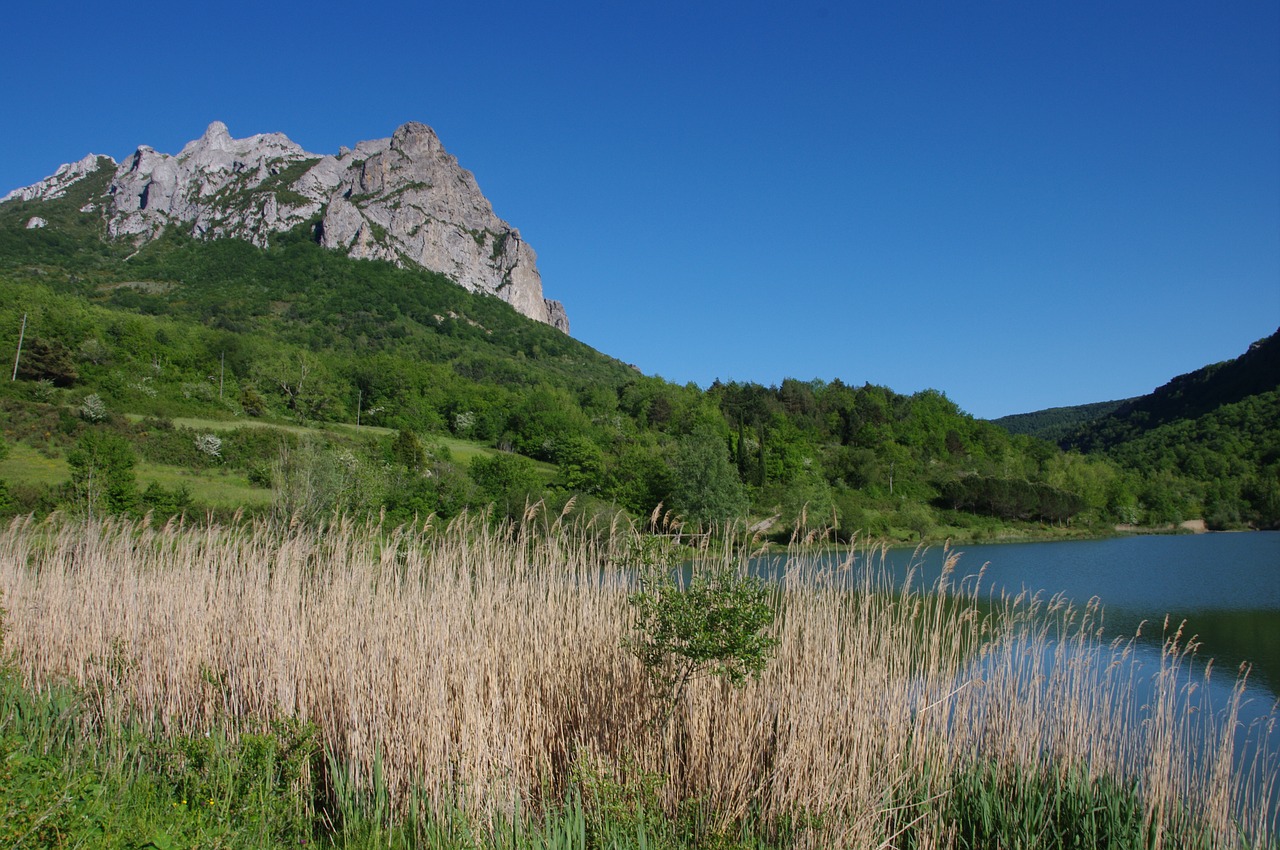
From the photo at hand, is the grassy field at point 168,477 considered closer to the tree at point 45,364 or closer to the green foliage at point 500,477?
the green foliage at point 500,477

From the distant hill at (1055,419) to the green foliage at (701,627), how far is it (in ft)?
430

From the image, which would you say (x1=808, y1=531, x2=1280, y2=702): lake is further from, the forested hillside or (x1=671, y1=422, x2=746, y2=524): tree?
(x1=671, y1=422, x2=746, y2=524): tree

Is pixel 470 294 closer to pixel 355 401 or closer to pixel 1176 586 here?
pixel 355 401

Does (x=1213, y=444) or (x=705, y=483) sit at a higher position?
(x=1213, y=444)

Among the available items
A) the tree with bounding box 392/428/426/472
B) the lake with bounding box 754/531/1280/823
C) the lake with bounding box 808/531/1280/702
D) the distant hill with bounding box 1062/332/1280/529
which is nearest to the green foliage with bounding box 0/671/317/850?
the lake with bounding box 754/531/1280/823

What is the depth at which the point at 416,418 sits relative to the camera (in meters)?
57.1

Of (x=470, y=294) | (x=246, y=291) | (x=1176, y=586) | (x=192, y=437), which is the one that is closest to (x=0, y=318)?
(x=192, y=437)

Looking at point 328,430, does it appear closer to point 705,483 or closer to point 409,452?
point 409,452

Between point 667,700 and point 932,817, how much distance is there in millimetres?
1731

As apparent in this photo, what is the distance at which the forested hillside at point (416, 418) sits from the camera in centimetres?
3050

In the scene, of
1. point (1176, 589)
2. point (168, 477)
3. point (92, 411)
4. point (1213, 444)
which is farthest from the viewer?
point (1213, 444)

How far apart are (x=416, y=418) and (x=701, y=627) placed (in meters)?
56.0

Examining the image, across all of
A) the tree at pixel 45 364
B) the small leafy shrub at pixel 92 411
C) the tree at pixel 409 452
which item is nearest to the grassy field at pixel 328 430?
the small leafy shrub at pixel 92 411

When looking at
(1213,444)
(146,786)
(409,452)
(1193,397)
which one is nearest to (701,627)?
(146,786)
